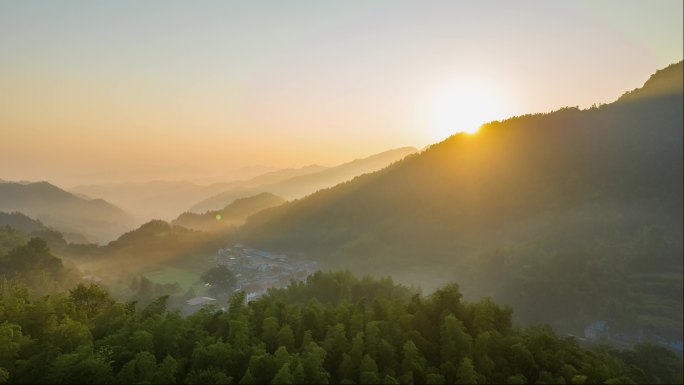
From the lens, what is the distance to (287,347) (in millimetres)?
13398

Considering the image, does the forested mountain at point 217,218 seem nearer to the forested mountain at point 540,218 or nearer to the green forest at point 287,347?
the forested mountain at point 540,218

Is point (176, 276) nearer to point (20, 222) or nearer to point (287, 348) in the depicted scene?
point (20, 222)

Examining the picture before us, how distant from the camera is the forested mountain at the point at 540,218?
5759cm

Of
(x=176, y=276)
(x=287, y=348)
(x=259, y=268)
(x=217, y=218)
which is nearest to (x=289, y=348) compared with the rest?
(x=287, y=348)

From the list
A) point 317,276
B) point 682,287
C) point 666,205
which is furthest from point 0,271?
point 666,205

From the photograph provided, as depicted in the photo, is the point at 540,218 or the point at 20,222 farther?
the point at 20,222

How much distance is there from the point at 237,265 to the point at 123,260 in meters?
25.8

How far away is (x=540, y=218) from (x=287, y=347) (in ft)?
286

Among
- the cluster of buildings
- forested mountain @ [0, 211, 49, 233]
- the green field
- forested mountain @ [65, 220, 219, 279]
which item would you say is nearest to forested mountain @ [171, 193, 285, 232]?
forested mountain @ [65, 220, 219, 279]

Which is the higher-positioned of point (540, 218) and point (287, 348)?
point (287, 348)

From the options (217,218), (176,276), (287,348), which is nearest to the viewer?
(287,348)

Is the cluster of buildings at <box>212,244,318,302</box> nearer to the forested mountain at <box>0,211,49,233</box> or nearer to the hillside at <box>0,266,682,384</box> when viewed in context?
the hillside at <box>0,266,682,384</box>

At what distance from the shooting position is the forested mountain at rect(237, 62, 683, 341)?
189 feet

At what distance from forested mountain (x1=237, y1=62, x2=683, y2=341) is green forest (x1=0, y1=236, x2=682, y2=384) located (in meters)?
47.3
